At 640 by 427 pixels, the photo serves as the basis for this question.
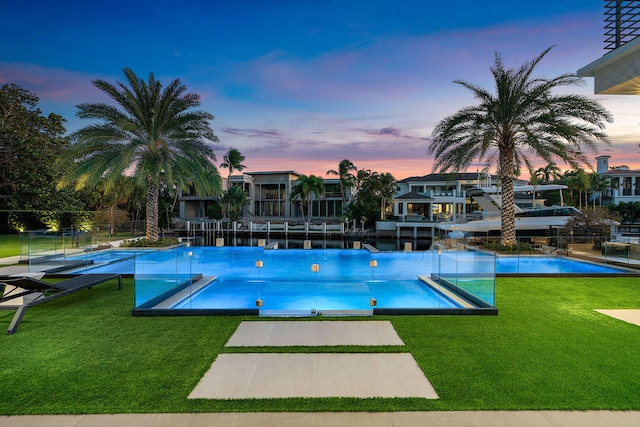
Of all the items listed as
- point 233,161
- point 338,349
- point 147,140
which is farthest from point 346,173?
point 338,349

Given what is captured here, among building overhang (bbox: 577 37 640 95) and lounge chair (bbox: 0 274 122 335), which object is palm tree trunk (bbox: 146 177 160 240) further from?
building overhang (bbox: 577 37 640 95)

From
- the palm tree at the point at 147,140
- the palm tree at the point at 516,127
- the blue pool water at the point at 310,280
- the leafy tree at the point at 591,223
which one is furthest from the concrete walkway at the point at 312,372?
the leafy tree at the point at 591,223

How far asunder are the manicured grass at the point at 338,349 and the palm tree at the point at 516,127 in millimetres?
9488

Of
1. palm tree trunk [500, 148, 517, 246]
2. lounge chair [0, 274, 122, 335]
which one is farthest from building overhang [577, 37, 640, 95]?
lounge chair [0, 274, 122, 335]

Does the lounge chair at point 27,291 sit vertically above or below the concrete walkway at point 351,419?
above

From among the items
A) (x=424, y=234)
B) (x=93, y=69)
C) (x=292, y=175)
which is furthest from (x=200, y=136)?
(x=292, y=175)

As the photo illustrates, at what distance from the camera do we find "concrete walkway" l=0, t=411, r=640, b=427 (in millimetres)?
3146

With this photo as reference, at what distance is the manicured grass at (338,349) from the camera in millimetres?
3494

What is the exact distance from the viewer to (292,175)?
151 feet

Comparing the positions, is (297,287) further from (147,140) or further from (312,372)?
(147,140)

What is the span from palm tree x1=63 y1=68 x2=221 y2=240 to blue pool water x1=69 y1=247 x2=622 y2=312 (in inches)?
341

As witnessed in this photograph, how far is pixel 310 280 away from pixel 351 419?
4.46m

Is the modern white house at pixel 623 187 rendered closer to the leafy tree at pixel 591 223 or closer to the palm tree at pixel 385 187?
the palm tree at pixel 385 187

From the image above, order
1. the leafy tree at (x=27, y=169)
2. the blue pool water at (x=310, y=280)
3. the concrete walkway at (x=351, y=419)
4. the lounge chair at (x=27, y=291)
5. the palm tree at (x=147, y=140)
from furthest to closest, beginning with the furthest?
the leafy tree at (x=27, y=169) < the palm tree at (x=147, y=140) < the blue pool water at (x=310, y=280) < the lounge chair at (x=27, y=291) < the concrete walkway at (x=351, y=419)
